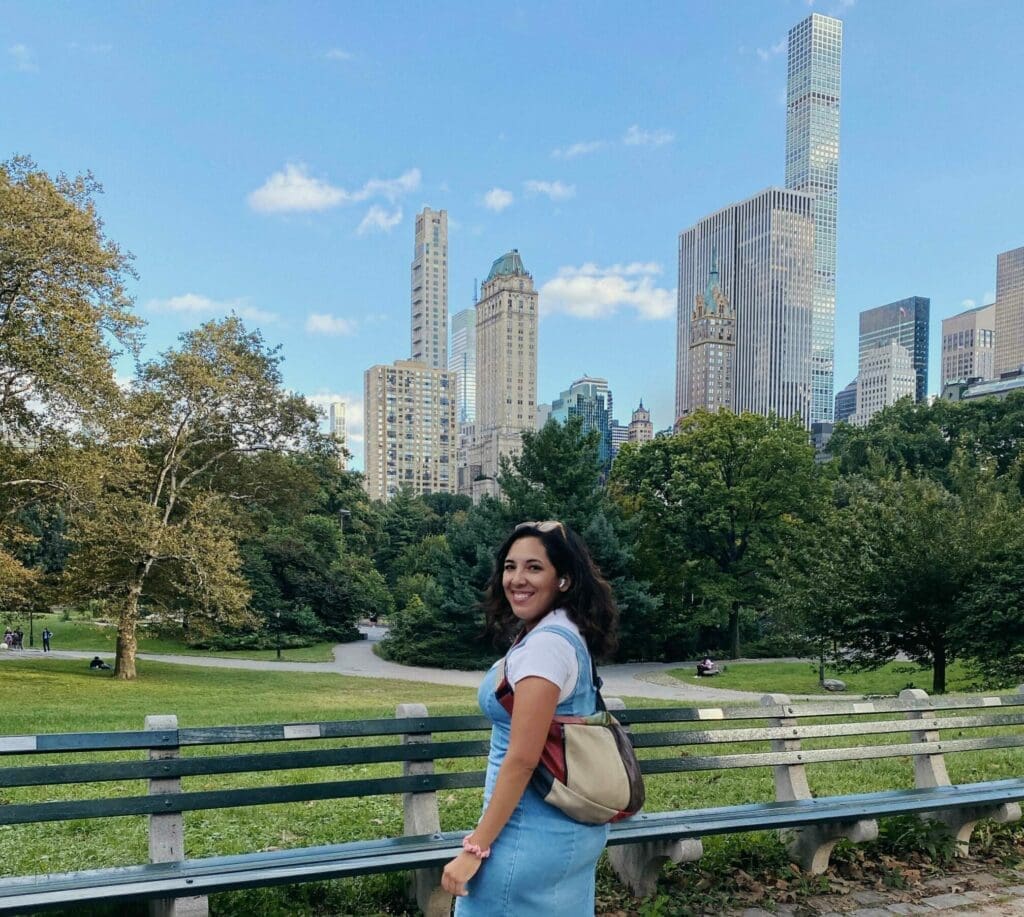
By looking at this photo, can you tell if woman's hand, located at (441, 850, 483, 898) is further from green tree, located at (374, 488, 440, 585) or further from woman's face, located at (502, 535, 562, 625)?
green tree, located at (374, 488, 440, 585)

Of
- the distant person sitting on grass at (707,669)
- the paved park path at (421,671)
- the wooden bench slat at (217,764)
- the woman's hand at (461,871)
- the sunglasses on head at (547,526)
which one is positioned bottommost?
the paved park path at (421,671)

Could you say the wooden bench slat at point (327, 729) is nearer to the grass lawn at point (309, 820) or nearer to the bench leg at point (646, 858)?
the grass lawn at point (309, 820)

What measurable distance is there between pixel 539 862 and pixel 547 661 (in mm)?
536

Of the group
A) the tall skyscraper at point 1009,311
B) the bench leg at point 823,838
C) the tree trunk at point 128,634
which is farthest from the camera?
the tall skyscraper at point 1009,311

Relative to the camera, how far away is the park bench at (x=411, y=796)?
122 inches

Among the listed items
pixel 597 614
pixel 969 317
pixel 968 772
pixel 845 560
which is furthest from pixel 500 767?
pixel 969 317

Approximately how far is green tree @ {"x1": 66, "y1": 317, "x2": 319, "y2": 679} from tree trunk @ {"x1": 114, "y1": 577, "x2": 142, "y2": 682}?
0.03 metres

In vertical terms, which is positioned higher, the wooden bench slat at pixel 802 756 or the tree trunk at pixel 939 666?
the wooden bench slat at pixel 802 756

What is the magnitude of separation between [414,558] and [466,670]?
2885 cm

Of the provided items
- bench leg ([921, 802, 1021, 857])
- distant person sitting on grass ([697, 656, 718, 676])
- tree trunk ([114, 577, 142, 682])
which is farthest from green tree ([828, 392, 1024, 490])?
bench leg ([921, 802, 1021, 857])

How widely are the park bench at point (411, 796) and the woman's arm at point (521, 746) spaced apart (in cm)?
136

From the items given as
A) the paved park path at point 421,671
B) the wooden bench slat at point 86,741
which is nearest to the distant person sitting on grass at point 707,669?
the paved park path at point 421,671

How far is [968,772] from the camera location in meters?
7.01

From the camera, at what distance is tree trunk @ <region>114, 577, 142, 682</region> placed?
25375mm
